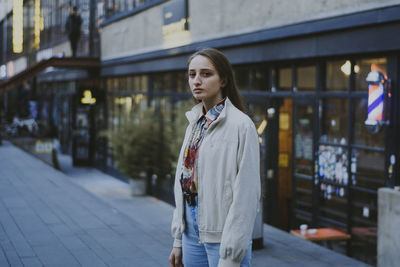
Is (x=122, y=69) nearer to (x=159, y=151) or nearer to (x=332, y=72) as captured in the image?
(x=159, y=151)

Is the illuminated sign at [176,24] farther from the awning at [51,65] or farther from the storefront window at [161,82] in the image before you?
the awning at [51,65]

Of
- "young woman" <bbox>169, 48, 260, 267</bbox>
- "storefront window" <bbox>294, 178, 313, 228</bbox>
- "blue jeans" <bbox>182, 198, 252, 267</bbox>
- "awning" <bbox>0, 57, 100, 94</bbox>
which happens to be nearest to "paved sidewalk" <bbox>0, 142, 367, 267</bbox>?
Answer: "storefront window" <bbox>294, 178, 313, 228</bbox>

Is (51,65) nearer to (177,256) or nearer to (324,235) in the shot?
(324,235)

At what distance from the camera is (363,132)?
25.0 ft

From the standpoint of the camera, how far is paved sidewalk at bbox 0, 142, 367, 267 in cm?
622

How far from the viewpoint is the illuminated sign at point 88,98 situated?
1914 cm

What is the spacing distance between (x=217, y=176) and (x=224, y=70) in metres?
0.58

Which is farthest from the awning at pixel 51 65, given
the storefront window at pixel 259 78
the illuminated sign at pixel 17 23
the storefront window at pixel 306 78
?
the storefront window at pixel 306 78

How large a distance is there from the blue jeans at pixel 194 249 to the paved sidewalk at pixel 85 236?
3.18m

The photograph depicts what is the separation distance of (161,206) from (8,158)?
7773mm

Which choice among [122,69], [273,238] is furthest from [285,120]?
[122,69]

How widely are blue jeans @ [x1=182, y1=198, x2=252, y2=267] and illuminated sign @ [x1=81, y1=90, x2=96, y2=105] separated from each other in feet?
54.7

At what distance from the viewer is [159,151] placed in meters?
14.1

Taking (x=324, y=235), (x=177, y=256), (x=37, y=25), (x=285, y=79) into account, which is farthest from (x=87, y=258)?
(x=37, y=25)
